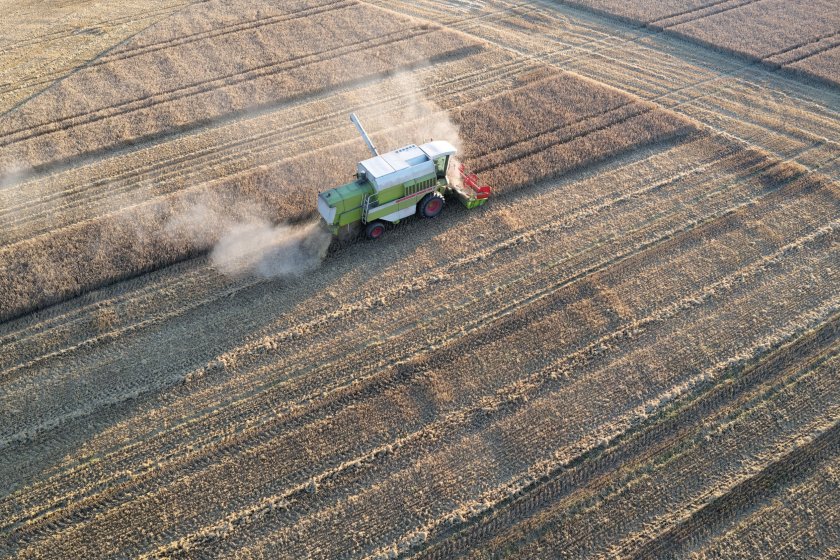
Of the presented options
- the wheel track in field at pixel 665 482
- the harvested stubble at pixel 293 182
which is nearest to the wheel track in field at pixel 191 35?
the harvested stubble at pixel 293 182

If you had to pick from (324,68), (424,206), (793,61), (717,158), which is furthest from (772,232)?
(324,68)

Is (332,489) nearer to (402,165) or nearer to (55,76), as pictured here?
(402,165)

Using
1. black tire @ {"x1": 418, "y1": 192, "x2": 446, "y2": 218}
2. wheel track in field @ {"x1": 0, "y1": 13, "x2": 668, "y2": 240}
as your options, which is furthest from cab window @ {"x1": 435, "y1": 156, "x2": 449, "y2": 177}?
wheel track in field @ {"x1": 0, "y1": 13, "x2": 668, "y2": 240}

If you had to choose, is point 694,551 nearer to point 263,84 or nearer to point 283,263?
point 283,263

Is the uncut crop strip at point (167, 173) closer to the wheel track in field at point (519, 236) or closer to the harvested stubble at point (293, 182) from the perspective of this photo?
the harvested stubble at point (293, 182)

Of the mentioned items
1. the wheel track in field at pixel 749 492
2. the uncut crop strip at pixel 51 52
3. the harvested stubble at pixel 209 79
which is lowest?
the wheel track in field at pixel 749 492

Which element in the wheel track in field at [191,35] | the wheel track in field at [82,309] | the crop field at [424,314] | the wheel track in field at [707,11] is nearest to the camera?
the crop field at [424,314]

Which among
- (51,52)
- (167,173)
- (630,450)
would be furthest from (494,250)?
(51,52)

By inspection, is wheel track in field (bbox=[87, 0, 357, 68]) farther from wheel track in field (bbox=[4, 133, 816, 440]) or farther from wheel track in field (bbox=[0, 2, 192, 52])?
wheel track in field (bbox=[4, 133, 816, 440])
